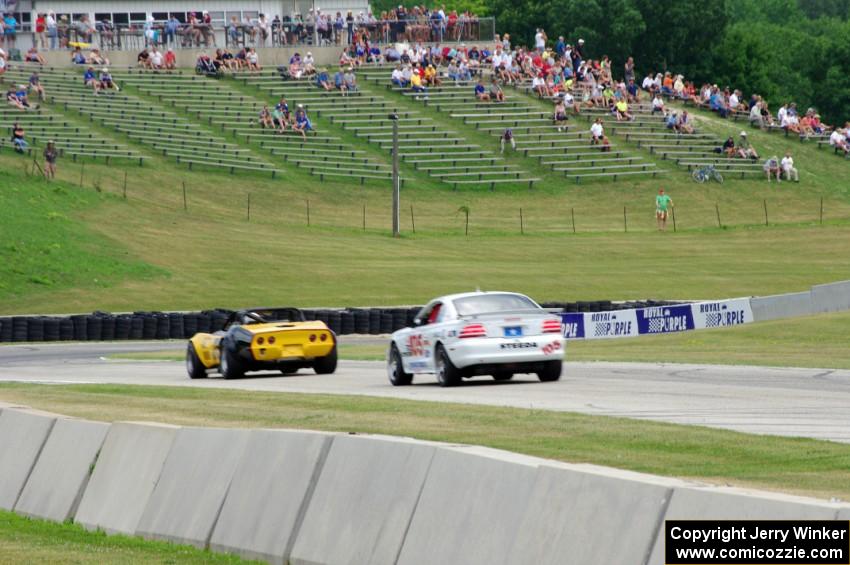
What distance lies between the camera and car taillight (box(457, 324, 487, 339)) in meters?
19.8

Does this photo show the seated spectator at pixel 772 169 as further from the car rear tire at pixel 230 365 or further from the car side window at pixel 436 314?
the car side window at pixel 436 314

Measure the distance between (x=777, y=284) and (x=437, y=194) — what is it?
21628 mm

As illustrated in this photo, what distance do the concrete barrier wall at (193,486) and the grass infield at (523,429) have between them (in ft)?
8.36

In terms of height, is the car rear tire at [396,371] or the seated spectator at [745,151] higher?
the car rear tire at [396,371]

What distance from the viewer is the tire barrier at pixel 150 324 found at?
38.3 metres

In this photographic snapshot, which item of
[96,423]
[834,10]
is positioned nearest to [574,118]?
[96,423]

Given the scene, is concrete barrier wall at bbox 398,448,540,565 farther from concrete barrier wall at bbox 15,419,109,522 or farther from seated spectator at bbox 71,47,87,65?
seated spectator at bbox 71,47,87,65

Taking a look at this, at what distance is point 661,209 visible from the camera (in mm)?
61250

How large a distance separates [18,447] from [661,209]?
1966 inches

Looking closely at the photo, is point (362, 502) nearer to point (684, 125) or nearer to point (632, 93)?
point (684, 125)

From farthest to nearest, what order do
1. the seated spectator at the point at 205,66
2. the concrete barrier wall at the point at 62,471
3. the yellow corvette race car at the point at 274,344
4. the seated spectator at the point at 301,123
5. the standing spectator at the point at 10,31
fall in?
1. the seated spectator at the point at 205,66
2. the standing spectator at the point at 10,31
3. the seated spectator at the point at 301,123
4. the yellow corvette race car at the point at 274,344
5. the concrete barrier wall at the point at 62,471

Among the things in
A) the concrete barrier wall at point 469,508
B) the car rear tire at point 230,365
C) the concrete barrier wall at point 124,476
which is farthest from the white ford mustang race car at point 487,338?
the concrete barrier wall at point 469,508

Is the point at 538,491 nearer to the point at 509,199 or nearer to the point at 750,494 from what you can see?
the point at 750,494

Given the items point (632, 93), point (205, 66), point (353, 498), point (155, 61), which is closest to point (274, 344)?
point (353, 498)
